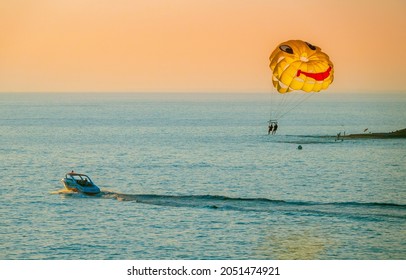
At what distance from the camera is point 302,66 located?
6084 centimetres

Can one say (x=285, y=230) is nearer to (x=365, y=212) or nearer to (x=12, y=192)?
(x=365, y=212)

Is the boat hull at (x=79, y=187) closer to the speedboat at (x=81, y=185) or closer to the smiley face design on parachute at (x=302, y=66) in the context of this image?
the speedboat at (x=81, y=185)

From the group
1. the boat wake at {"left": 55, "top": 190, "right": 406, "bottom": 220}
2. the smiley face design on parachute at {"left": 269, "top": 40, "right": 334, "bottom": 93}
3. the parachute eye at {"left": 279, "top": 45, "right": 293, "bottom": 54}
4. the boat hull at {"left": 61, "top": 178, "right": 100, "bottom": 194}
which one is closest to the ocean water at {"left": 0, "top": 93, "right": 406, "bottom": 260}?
the boat wake at {"left": 55, "top": 190, "right": 406, "bottom": 220}

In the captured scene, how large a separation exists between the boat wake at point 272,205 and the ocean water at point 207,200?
8 cm

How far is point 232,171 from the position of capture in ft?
265

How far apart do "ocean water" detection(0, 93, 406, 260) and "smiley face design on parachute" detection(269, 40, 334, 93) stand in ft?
30.7

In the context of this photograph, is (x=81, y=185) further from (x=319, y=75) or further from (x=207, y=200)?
(x=319, y=75)

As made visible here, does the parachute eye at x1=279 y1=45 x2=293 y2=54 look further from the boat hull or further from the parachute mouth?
the boat hull

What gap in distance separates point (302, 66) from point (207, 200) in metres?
13.2

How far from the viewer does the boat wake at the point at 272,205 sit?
176ft

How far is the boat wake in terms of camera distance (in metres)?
53.7

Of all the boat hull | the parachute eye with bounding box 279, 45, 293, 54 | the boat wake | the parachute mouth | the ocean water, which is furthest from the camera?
the parachute mouth

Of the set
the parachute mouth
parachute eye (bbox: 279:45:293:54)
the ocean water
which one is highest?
parachute eye (bbox: 279:45:293:54)
